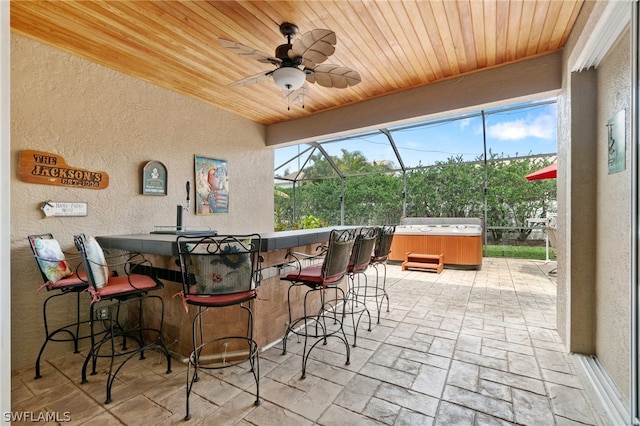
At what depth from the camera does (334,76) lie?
2.44m

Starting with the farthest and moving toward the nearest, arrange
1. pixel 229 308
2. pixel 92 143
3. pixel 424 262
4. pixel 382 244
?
pixel 424 262 < pixel 382 244 < pixel 92 143 < pixel 229 308

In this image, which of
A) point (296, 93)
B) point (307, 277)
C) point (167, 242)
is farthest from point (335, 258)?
point (296, 93)

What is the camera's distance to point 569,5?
2121mm

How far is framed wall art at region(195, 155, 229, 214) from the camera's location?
399 centimetres

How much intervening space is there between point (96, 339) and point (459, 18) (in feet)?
14.4

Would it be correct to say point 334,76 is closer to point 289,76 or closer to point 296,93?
point 289,76

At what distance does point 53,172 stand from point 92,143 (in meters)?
0.45

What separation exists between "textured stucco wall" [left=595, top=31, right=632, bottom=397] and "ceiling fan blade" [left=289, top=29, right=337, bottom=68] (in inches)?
70.7

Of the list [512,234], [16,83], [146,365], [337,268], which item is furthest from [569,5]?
[512,234]

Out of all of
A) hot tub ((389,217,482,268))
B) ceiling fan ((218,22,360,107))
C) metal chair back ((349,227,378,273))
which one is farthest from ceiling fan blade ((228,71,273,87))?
hot tub ((389,217,482,268))

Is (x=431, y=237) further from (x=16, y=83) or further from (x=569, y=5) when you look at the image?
(x=16, y=83)

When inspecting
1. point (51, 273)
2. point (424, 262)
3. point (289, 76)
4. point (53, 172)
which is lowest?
point (424, 262)

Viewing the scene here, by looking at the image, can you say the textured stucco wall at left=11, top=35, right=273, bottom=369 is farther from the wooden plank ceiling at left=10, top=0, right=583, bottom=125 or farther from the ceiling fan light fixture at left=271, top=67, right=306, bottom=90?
the ceiling fan light fixture at left=271, top=67, right=306, bottom=90

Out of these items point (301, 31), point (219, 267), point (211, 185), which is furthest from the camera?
point (211, 185)
